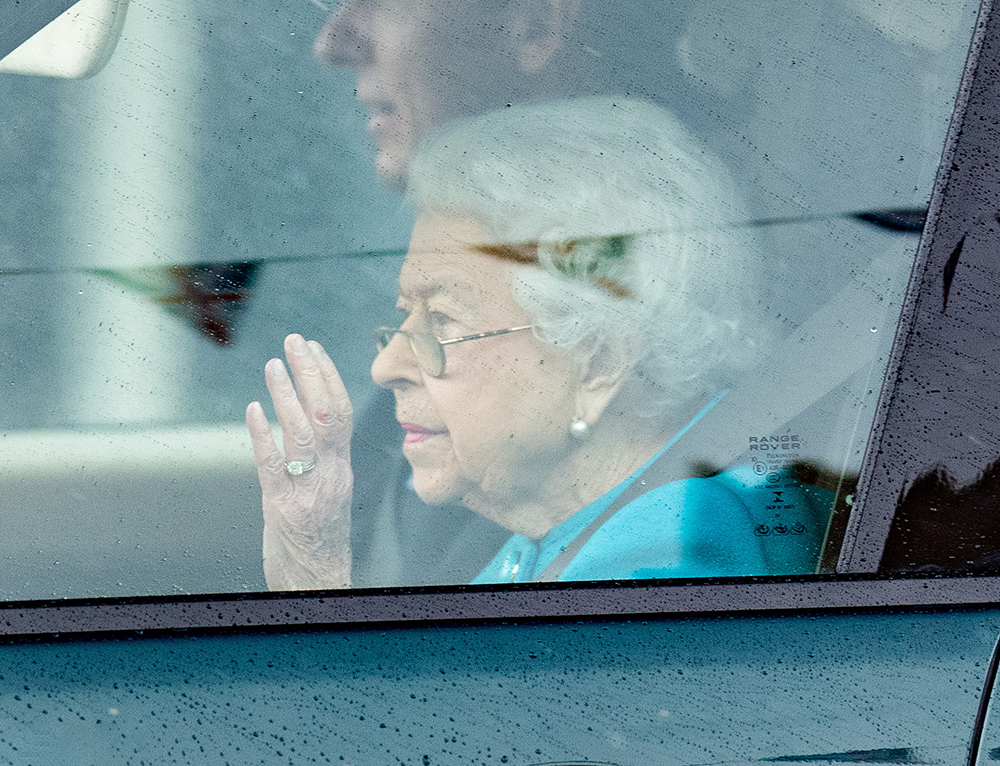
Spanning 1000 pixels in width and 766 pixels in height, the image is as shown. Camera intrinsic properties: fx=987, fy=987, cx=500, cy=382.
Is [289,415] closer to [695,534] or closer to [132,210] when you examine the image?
[132,210]

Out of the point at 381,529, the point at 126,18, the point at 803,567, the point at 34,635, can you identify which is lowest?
the point at 34,635

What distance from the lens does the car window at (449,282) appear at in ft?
4.71

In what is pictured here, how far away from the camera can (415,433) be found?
146 cm

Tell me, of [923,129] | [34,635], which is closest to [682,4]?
[923,129]

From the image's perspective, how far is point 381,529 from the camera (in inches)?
58.2

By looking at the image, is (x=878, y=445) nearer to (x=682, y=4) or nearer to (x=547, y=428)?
(x=547, y=428)

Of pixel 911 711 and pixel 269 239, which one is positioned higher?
pixel 269 239

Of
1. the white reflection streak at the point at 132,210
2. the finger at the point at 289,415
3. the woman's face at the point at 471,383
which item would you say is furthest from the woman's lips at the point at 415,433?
the white reflection streak at the point at 132,210

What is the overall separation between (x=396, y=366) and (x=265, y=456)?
0.24 metres

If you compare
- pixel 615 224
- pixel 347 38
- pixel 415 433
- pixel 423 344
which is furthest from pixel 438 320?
pixel 347 38

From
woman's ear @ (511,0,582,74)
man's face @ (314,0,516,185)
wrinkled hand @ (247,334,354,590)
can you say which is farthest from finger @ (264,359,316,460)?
woman's ear @ (511,0,582,74)

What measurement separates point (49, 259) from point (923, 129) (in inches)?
51.4

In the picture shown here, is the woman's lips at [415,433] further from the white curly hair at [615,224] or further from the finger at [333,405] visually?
the white curly hair at [615,224]

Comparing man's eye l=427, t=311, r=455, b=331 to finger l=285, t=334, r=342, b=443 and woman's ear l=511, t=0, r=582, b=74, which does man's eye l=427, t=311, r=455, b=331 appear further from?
woman's ear l=511, t=0, r=582, b=74
